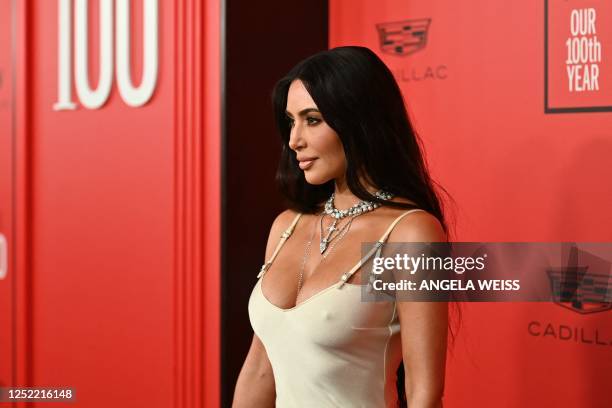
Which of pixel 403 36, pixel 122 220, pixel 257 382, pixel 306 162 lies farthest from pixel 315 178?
pixel 122 220

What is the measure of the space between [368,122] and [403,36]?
849 mm

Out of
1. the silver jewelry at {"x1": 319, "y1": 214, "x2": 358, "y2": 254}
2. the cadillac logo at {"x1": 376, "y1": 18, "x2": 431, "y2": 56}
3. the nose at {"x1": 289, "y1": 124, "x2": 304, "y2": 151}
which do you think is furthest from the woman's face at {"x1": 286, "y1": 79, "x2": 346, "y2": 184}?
the cadillac logo at {"x1": 376, "y1": 18, "x2": 431, "y2": 56}

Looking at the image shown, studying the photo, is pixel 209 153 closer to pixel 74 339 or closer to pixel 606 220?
pixel 74 339

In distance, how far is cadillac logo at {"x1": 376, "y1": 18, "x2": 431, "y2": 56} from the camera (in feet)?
7.73

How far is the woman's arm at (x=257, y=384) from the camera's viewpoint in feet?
6.01

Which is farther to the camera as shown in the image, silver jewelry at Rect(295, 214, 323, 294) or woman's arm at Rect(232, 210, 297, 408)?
woman's arm at Rect(232, 210, 297, 408)

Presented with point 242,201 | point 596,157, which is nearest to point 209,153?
point 242,201

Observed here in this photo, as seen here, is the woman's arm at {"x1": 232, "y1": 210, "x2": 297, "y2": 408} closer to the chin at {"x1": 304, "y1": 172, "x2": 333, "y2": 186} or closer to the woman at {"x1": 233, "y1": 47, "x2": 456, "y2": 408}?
the woman at {"x1": 233, "y1": 47, "x2": 456, "y2": 408}

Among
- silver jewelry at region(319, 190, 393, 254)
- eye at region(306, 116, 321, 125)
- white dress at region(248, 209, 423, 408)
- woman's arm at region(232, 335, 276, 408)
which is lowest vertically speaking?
woman's arm at region(232, 335, 276, 408)

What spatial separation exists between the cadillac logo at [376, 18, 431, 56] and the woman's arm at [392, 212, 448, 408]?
1035mm

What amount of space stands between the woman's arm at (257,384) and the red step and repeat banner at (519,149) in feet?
2.14

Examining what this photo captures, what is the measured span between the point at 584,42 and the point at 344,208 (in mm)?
729

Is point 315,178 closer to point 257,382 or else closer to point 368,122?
point 368,122

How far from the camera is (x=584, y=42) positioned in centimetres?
198
